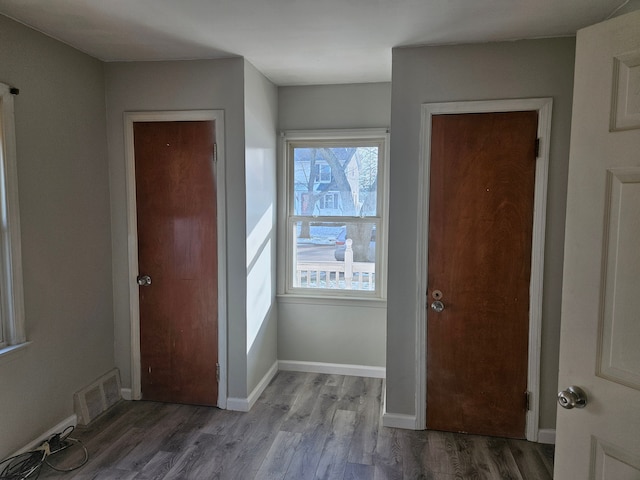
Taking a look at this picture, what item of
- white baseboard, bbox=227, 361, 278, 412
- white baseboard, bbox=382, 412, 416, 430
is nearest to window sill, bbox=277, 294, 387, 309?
white baseboard, bbox=227, 361, 278, 412

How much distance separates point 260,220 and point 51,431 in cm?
192

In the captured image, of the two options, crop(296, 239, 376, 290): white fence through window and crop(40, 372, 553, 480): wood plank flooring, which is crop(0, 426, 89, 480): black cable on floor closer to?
crop(40, 372, 553, 480): wood plank flooring

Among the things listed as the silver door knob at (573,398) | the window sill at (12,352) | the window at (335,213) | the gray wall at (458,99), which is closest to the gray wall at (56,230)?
the window sill at (12,352)

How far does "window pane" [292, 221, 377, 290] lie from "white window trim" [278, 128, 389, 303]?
2.2 inches

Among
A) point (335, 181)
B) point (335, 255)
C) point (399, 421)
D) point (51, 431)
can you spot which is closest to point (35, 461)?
point (51, 431)

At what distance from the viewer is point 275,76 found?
10.5ft

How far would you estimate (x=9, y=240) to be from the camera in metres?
2.20

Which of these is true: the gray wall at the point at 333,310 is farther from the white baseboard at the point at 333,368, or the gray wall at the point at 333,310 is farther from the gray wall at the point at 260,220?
the gray wall at the point at 260,220

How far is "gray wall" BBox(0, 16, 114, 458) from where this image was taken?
2264 millimetres

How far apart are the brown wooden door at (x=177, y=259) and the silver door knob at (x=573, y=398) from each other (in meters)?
2.27

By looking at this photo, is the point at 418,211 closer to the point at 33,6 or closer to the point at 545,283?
the point at 545,283

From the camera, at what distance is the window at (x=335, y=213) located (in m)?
3.46

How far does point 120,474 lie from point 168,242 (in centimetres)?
147

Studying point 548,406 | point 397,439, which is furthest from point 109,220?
point 548,406
